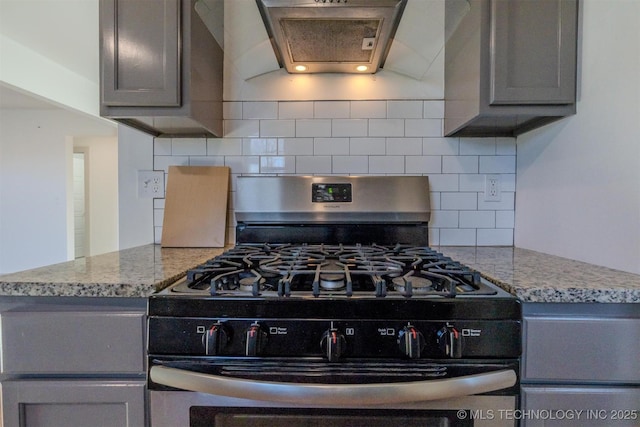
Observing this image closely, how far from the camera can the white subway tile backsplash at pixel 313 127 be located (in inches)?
56.9

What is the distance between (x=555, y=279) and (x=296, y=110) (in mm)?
1130

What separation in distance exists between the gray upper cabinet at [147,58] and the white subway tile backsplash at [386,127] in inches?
29.4

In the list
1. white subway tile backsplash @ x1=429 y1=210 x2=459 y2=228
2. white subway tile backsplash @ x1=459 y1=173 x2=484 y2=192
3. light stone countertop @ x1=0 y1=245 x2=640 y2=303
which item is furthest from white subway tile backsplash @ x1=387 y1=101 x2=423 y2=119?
light stone countertop @ x1=0 y1=245 x2=640 y2=303

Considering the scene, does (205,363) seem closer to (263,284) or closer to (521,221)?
(263,284)

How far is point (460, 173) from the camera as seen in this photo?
56.6 inches

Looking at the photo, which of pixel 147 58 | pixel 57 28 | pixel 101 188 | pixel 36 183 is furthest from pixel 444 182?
pixel 101 188

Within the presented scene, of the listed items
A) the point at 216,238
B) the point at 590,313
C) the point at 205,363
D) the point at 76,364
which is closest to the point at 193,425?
the point at 205,363

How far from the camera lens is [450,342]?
2.26 feet

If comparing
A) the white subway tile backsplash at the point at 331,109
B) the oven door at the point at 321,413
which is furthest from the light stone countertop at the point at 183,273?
the white subway tile backsplash at the point at 331,109

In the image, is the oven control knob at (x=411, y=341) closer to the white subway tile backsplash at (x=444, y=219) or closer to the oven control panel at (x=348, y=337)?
the oven control panel at (x=348, y=337)

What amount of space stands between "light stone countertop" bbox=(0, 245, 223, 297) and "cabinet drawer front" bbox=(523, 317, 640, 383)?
88 centimetres

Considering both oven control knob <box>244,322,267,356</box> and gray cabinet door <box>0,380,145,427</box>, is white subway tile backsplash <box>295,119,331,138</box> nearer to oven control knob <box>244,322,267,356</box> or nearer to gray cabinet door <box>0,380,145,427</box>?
oven control knob <box>244,322,267,356</box>

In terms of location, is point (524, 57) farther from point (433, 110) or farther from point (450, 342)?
point (450, 342)

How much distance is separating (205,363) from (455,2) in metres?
1.34
